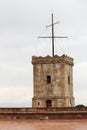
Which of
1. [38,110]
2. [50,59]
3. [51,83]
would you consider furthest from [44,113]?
[50,59]

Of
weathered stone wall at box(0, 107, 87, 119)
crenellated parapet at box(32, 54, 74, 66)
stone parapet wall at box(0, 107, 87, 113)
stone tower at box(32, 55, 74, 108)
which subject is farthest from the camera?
crenellated parapet at box(32, 54, 74, 66)

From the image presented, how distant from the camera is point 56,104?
1282 inches

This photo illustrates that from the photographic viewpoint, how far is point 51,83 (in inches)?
1292

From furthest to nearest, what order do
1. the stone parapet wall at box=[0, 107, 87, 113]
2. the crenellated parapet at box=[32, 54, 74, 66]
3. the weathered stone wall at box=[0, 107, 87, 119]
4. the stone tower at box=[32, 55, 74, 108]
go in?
the crenellated parapet at box=[32, 54, 74, 66], the stone tower at box=[32, 55, 74, 108], the stone parapet wall at box=[0, 107, 87, 113], the weathered stone wall at box=[0, 107, 87, 119]

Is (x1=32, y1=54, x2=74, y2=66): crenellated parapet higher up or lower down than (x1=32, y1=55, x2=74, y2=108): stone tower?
A: higher up

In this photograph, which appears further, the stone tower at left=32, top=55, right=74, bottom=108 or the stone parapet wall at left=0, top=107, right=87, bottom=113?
the stone tower at left=32, top=55, right=74, bottom=108

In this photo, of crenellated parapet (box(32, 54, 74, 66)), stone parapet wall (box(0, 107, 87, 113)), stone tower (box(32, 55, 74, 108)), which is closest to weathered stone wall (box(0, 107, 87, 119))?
stone parapet wall (box(0, 107, 87, 113))

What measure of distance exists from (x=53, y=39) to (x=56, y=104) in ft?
16.9

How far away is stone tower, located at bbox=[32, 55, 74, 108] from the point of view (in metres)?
32.7

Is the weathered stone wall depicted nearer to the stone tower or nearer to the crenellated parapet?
the stone tower

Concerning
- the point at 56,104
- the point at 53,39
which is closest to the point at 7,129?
the point at 56,104

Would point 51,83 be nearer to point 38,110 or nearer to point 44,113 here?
point 38,110

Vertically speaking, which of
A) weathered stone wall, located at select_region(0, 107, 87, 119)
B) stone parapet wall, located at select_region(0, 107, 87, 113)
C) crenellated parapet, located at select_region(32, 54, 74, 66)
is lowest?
weathered stone wall, located at select_region(0, 107, 87, 119)

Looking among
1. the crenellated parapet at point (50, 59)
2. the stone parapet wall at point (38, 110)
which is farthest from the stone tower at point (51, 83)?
the stone parapet wall at point (38, 110)
